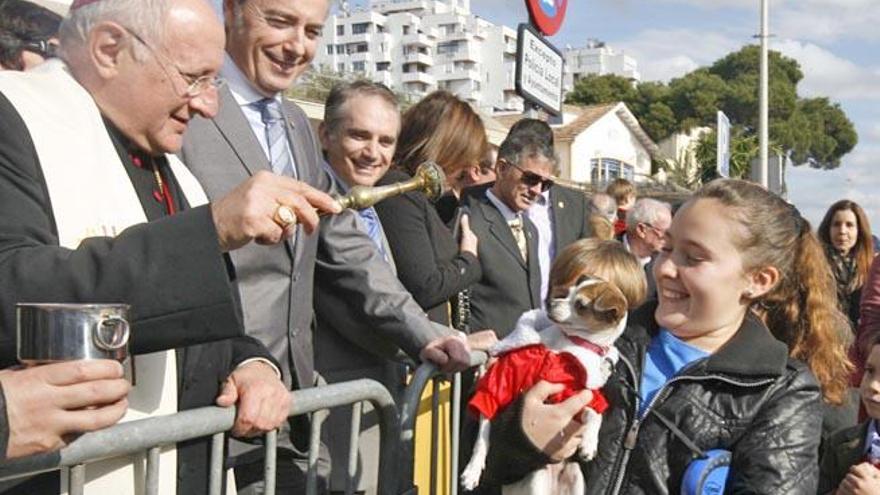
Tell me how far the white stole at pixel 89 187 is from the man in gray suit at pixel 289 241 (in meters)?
0.69

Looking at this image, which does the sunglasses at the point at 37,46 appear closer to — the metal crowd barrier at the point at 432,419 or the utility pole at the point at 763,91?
the metal crowd barrier at the point at 432,419

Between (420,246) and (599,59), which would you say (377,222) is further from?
(599,59)

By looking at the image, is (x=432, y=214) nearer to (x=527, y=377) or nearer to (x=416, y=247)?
(x=416, y=247)

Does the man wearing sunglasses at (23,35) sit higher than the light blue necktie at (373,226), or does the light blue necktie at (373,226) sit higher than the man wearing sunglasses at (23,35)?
the man wearing sunglasses at (23,35)

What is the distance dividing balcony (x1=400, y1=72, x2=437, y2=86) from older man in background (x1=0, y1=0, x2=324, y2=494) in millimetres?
146276

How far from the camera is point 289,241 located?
124 inches

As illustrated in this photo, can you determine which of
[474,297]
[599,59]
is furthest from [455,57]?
[474,297]

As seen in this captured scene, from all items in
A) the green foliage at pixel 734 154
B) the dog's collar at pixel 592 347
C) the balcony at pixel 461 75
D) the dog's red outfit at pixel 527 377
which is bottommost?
the dog's red outfit at pixel 527 377

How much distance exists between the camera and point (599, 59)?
14575cm

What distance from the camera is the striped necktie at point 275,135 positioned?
→ 3350 millimetres

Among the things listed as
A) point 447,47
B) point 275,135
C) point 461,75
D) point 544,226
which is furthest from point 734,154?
point 447,47

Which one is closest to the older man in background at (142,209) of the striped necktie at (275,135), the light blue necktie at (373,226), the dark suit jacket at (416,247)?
the striped necktie at (275,135)

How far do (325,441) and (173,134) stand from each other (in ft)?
4.29

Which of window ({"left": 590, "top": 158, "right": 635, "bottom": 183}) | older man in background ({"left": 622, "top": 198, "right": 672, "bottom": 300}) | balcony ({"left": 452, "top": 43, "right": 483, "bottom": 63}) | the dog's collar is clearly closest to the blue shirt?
the dog's collar
